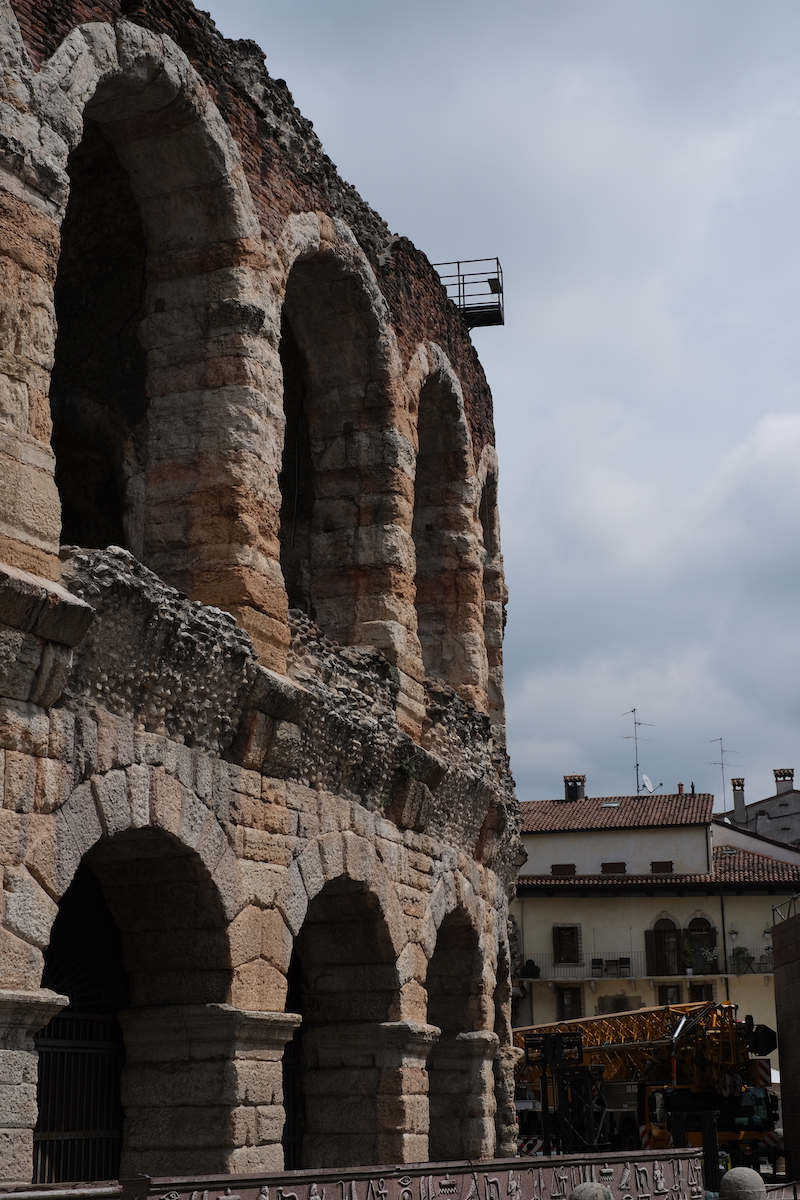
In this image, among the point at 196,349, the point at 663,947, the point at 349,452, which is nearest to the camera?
the point at 196,349

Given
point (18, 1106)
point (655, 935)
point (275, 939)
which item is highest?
point (655, 935)

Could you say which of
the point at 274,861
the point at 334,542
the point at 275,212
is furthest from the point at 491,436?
the point at 274,861

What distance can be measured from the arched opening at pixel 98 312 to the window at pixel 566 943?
966 inches

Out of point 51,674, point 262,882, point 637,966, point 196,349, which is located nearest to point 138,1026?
point 262,882

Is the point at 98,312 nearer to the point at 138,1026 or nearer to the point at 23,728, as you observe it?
the point at 23,728

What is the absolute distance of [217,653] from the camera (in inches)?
332

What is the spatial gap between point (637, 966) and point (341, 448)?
2404cm

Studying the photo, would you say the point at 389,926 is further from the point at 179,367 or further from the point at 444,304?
the point at 444,304

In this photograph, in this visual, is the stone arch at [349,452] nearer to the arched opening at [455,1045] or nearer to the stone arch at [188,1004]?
the arched opening at [455,1045]

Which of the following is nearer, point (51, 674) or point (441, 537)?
point (51, 674)

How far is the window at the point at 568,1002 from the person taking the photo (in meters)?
33.6

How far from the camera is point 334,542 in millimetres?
11758

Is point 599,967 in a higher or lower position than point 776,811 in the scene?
lower

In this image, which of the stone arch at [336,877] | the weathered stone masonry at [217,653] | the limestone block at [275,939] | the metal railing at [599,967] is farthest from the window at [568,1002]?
the limestone block at [275,939]
